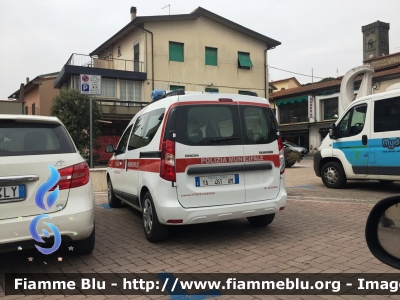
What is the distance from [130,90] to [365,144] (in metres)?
18.0

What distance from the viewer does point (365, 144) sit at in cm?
848

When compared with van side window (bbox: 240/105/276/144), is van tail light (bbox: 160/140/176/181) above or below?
below

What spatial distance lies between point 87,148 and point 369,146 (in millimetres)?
12900

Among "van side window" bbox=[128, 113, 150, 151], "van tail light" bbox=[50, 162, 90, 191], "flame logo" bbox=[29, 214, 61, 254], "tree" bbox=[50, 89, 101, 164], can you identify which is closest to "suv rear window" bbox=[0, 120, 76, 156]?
"van tail light" bbox=[50, 162, 90, 191]

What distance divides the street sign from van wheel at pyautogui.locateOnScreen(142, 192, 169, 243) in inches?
205

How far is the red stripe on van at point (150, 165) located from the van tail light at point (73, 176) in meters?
0.91

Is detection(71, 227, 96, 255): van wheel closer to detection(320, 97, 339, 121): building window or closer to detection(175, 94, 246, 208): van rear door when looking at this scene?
detection(175, 94, 246, 208): van rear door

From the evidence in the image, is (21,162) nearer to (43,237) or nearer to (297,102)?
(43,237)

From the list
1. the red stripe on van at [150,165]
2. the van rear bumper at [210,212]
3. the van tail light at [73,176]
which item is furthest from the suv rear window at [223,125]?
the van tail light at [73,176]

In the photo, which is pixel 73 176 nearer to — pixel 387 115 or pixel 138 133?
pixel 138 133

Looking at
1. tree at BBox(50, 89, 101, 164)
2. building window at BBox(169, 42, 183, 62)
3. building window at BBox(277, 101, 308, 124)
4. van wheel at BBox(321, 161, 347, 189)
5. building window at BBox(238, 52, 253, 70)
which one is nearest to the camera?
van wheel at BBox(321, 161, 347, 189)

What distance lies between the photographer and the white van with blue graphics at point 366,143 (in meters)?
7.89

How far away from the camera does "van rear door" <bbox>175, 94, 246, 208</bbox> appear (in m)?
4.39

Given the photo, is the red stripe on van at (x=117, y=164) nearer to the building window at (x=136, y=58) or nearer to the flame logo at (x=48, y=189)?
the flame logo at (x=48, y=189)
